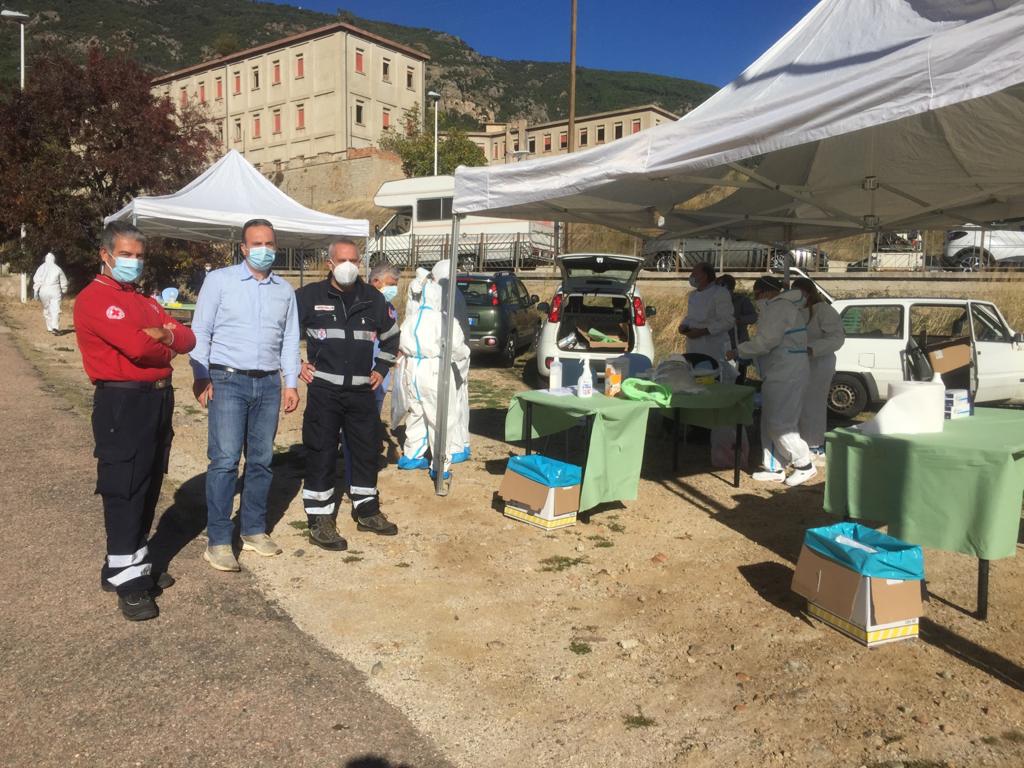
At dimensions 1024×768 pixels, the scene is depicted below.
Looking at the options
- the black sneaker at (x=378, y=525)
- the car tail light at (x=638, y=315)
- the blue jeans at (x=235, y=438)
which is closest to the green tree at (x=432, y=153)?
the car tail light at (x=638, y=315)

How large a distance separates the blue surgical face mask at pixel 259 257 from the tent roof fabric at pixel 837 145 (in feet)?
6.17

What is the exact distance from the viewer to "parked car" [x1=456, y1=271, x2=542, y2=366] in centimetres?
1371

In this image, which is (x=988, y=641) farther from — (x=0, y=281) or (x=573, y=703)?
(x=0, y=281)

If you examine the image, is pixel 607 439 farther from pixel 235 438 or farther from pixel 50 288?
pixel 50 288

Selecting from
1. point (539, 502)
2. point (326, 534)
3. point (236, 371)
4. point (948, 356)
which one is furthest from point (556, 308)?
point (236, 371)

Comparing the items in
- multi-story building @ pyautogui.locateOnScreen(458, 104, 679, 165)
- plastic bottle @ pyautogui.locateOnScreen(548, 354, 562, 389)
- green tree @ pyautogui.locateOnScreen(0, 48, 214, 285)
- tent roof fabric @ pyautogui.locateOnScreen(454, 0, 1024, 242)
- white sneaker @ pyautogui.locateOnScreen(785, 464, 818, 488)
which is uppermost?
multi-story building @ pyautogui.locateOnScreen(458, 104, 679, 165)

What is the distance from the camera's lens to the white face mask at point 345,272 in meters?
4.82

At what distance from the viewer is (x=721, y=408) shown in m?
6.43

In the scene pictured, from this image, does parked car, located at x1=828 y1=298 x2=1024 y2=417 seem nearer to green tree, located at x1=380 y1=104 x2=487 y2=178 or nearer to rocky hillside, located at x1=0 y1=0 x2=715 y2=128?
green tree, located at x1=380 y1=104 x2=487 y2=178

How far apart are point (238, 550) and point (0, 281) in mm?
25255

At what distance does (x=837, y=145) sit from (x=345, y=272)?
4.53 metres

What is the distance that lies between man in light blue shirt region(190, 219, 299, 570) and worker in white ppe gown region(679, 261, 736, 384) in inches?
180

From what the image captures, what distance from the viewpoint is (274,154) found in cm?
6031

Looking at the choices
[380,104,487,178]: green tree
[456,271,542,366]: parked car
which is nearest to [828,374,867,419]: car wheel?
[456,271,542,366]: parked car
